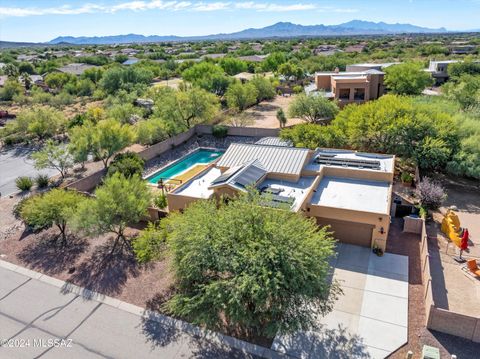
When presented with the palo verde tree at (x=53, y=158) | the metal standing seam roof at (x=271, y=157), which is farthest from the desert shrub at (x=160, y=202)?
the palo verde tree at (x=53, y=158)

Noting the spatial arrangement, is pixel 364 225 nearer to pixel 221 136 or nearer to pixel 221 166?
pixel 221 166

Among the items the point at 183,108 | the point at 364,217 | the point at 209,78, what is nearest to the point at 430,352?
the point at 364,217

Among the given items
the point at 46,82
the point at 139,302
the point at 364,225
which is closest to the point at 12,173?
the point at 139,302

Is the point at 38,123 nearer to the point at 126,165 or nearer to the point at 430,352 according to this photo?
the point at 126,165

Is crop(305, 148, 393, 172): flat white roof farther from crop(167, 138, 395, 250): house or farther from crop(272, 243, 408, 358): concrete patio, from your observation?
crop(272, 243, 408, 358): concrete patio

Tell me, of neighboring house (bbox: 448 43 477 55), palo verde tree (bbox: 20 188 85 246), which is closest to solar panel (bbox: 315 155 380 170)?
palo verde tree (bbox: 20 188 85 246)

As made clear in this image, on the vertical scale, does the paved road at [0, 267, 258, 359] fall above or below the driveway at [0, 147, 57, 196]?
below
